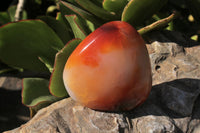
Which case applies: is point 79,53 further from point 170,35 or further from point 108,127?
point 170,35

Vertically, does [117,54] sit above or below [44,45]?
above

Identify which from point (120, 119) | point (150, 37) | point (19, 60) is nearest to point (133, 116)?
point (120, 119)

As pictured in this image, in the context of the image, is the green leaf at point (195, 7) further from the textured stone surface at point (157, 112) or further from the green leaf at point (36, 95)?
the green leaf at point (36, 95)

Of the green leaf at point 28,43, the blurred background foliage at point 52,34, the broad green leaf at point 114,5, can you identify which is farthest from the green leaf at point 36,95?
the broad green leaf at point 114,5

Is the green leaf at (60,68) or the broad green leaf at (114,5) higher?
the broad green leaf at (114,5)

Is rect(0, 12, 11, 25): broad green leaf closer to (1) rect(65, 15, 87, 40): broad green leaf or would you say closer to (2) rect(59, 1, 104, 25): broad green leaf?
(2) rect(59, 1, 104, 25): broad green leaf
